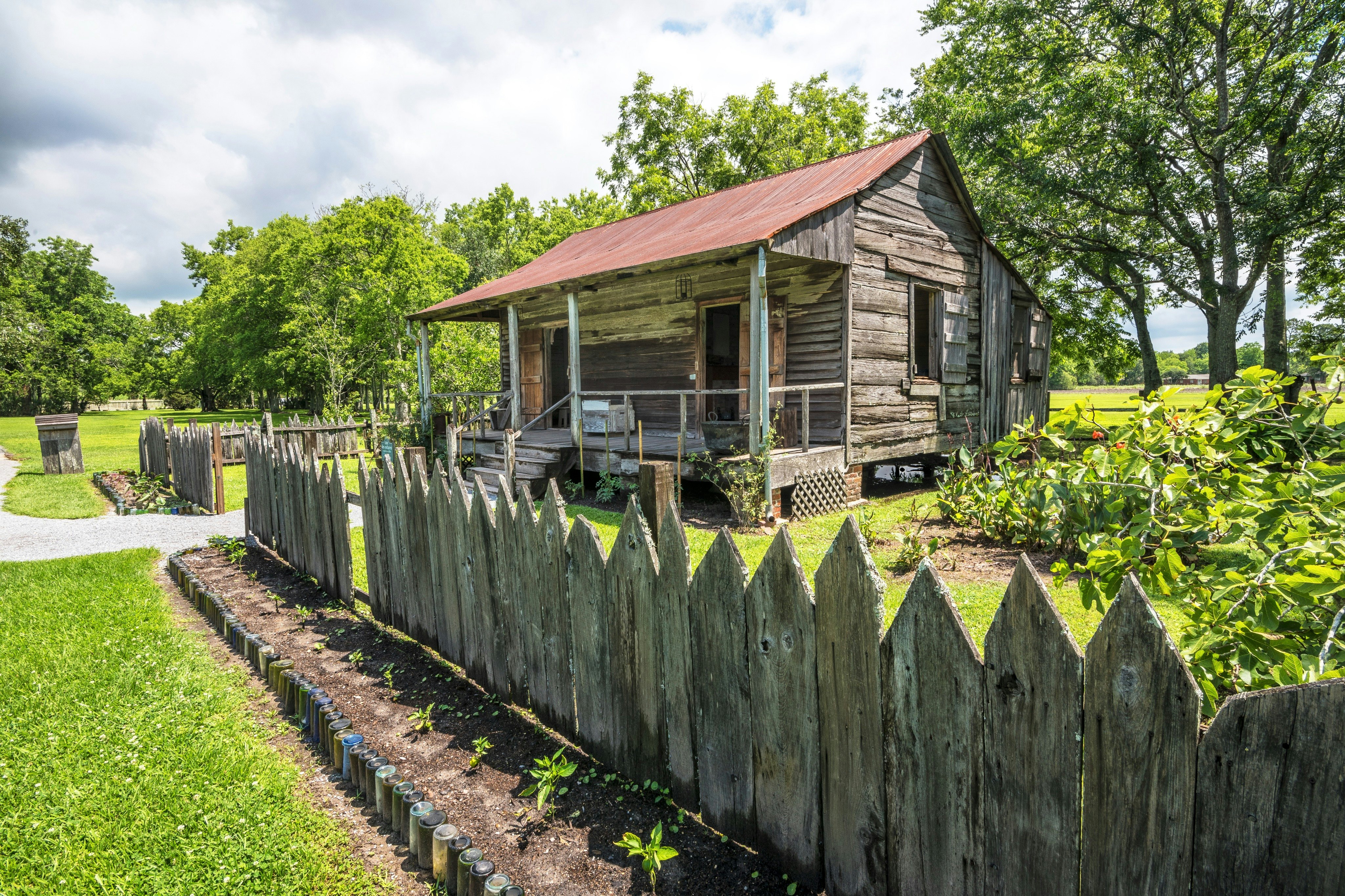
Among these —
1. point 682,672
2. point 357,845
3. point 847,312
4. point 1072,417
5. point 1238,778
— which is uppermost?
point 847,312

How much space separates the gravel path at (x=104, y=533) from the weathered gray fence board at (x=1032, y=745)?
855 cm

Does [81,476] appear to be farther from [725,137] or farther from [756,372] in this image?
[725,137]

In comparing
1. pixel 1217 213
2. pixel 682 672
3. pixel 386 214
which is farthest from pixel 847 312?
pixel 386 214

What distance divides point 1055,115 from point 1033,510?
15147mm

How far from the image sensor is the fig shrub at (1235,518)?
168cm

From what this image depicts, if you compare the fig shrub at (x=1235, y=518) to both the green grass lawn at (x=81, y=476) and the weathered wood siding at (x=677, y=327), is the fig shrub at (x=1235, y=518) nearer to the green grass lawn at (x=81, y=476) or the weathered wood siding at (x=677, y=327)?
the green grass lawn at (x=81, y=476)

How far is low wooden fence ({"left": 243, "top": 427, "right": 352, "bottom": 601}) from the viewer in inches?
206

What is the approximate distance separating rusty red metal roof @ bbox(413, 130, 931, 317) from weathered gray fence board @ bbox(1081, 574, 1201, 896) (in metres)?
7.27

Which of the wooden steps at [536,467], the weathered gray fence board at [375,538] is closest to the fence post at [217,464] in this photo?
the wooden steps at [536,467]

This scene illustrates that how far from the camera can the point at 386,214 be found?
1121 inches

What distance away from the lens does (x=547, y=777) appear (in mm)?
2736

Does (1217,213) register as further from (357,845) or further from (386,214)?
(386,214)

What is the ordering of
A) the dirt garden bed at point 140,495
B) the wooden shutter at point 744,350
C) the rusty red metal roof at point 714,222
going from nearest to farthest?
the rusty red metal roof at point 714,222 < the dirt garden bed at point 140,495 < the wooden shutter at point 744,350

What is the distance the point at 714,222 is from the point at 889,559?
7915mm
